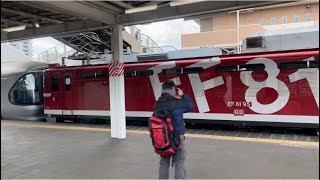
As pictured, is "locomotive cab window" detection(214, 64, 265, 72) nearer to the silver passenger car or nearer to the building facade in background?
the silver passenger car

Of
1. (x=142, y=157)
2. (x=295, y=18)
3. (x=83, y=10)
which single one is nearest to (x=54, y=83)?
(x=83, y=10)

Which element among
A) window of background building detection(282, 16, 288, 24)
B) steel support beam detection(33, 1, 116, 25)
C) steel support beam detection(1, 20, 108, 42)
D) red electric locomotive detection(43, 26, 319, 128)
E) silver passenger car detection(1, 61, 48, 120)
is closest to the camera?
Answer: steel support beam detection(33, 1, 116, 25)

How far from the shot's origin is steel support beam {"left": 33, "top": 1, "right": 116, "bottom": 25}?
7.12 metres

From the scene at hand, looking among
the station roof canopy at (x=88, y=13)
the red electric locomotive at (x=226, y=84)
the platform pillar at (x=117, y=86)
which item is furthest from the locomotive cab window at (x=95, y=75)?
the platform pillar at (x=117, y=86)

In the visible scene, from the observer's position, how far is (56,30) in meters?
9.69

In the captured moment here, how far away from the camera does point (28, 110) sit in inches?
600

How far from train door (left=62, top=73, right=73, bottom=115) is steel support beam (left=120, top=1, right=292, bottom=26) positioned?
621 centimetres

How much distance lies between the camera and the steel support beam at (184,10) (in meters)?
7.27

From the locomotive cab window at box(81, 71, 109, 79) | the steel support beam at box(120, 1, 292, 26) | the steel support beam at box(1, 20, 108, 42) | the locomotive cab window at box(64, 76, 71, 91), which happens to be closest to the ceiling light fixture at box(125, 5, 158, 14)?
the steel support beam at box(120, 1, 292, 26)

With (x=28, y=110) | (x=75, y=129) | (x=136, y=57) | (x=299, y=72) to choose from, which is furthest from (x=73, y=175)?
(x=28, y=110)

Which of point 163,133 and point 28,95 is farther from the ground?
point 28,95

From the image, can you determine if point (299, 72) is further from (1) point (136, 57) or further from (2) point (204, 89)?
(1) point (136, 57)

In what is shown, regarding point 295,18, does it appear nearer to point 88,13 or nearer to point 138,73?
point 138,73

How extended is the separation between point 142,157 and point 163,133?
2862 mm
